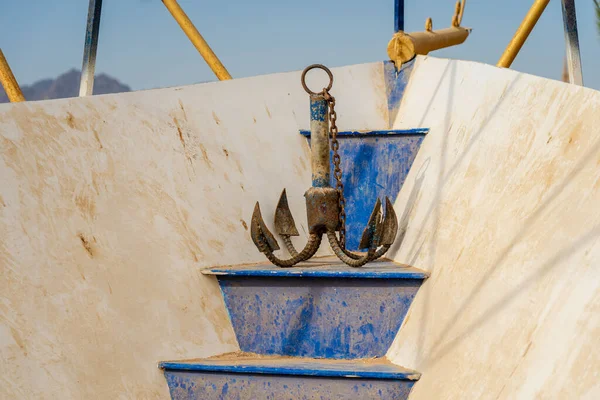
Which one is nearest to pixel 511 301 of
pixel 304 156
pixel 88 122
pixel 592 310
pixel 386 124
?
pixel 592 310

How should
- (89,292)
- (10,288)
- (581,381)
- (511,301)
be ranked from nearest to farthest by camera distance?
(581,381)
(511,301)
(10,288)
(89,292)

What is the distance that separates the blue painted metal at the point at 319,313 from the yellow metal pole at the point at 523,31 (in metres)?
1.78

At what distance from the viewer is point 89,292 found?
1541 millimetres

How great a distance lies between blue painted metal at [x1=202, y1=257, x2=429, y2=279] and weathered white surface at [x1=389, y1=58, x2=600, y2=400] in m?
0.05

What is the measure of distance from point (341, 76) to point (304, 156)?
21.3 inches

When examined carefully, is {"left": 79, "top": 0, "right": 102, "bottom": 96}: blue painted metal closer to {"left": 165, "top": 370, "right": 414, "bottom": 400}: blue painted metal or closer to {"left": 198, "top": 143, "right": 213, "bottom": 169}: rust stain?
{"left": 198, "top": 143, "right": 213, "bottom": 169}: rust stain

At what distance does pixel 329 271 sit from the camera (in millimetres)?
1729

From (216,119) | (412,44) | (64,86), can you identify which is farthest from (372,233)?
(64,86)

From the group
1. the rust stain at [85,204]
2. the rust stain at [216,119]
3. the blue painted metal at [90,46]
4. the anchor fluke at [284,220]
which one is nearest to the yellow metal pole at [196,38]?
the blue painted metal at [90,46]

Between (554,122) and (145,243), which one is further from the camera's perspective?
(145,243)

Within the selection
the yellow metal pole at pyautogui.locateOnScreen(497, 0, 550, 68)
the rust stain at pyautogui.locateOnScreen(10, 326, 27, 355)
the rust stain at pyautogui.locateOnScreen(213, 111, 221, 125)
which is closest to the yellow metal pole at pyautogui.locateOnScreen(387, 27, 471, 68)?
the yellow metal pole at pyautogui.locateOnScreen(497, 0, 550, 68)

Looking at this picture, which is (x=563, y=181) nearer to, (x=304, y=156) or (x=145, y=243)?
(x=145, y=243)

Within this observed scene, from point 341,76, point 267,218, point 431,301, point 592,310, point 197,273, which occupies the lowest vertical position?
point 592,310

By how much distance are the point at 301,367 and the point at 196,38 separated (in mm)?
1902
